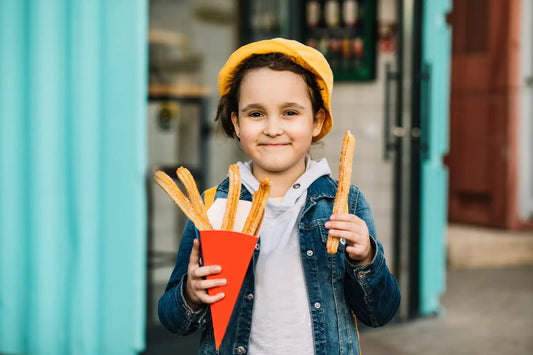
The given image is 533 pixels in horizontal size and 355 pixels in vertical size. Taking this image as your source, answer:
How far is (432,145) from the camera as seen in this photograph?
4.87 m

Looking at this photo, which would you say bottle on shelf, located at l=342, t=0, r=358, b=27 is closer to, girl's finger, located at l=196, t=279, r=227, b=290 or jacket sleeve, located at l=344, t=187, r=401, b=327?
jacket sleeve, located at l=344, t=187, r=401, b=327

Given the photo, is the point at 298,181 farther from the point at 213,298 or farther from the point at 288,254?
the point at 213,298

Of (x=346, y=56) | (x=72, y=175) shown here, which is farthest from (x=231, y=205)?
(x=346, y=56)

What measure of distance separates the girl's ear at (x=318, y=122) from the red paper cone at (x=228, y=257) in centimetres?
40

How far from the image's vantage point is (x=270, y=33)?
4.59 metres

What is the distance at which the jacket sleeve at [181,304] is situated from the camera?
1.41 meters

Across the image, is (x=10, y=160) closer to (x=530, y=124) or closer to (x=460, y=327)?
(x=460, y=327)

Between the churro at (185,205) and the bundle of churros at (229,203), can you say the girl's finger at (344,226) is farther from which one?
the churro at (185,205)

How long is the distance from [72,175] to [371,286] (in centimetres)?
219

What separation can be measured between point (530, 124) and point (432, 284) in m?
3.36

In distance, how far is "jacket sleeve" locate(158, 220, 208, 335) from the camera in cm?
141

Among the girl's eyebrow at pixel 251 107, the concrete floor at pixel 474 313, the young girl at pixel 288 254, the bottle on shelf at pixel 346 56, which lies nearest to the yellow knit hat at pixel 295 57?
the young girl at pixel 288 254

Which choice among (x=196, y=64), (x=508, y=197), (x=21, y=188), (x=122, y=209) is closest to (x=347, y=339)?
(x=122, y=209)

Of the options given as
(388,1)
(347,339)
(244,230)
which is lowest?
(347,339)
